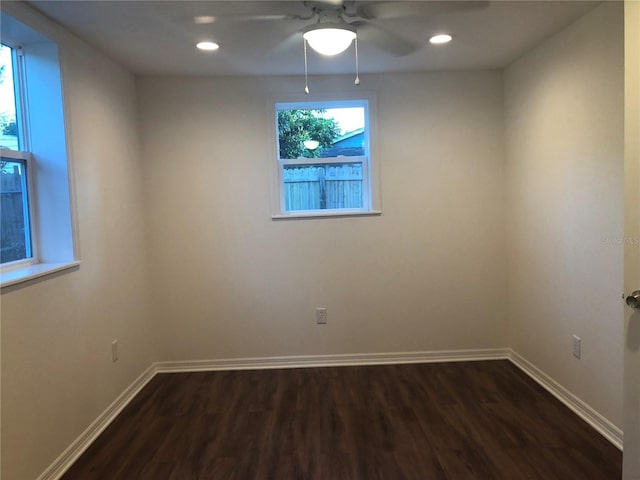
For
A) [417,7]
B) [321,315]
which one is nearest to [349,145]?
[321,315]

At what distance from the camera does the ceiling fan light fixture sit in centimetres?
209

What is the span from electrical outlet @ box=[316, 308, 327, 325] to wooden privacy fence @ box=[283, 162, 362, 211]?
0.86 meters

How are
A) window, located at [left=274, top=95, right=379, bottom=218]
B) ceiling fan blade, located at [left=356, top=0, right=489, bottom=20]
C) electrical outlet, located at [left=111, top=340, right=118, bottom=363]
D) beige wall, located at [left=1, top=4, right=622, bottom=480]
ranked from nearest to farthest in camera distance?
ceiling fan blade, located at [left=356, top=0, right=489, bottom=20] → electrical outlet, located at [left=111, top=340, right=118, bottom=363] → beige wall, located at [left=1, top=4, right=622, bottom=480] → window, located at [left=274, top=95, right=379, bottom=218]

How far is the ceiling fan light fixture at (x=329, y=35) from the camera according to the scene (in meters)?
2.09

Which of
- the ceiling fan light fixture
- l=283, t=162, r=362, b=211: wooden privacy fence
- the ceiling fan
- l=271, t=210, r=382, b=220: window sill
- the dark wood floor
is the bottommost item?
the dark wood floor

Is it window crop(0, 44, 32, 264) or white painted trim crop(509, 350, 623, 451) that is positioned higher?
window crop(0, 44, 32, 264)

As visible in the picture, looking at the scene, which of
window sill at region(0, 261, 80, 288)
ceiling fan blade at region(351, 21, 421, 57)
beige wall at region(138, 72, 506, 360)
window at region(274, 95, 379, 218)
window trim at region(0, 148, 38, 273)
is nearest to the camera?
Result: window sill at region(0, 261, 80, 288)

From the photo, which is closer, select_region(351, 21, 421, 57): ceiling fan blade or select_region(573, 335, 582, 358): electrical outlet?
select_region(351, 21, 421, 57): ceiling fan blade

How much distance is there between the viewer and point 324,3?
2279mm

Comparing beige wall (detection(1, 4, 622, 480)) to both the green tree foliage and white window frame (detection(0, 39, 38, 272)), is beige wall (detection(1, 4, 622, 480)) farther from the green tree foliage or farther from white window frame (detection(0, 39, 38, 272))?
white window frame (detection(0, 39, 38, 272))

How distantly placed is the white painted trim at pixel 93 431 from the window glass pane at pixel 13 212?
1.07 m

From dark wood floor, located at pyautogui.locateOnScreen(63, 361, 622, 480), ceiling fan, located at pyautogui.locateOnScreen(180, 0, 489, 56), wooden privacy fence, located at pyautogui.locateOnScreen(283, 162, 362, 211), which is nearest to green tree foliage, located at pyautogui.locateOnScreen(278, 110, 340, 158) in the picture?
wooden privacy fence, located at pyautogui.locateOnScreen(283, 162, 362, 211)

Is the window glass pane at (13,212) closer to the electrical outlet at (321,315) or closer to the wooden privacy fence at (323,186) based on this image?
the wooden privacy fence at (323,186)

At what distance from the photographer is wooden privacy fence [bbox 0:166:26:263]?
2326 mm
